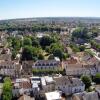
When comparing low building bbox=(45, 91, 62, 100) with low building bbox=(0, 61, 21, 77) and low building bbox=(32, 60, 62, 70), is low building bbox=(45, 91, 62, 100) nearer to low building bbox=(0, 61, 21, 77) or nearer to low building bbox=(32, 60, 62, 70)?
low building bbox=(0, 61, 21, 77)

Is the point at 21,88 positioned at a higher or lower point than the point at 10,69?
lower

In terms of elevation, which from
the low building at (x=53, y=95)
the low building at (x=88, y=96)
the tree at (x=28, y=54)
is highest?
the tree at (x=28, y=54)

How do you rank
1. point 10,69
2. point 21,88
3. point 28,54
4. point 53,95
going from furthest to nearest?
point 28,54 < point 10,69 < point 21,88 < point 53,95

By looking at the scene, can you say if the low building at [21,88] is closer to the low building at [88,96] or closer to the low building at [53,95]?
the low building at [53,95]

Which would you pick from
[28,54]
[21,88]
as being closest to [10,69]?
[21,88]

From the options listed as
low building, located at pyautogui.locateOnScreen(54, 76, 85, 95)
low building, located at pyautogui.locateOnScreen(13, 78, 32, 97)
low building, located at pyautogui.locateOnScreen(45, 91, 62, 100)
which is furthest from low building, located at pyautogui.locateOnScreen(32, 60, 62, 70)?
low building, located at pyautogui.locateOnScreen(45, 91, 62, 100)

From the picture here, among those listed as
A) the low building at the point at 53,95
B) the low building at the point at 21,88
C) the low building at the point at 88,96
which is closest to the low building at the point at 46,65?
the low building at the point at 21,88

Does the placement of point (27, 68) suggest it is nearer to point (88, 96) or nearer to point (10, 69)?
point (10, 69)

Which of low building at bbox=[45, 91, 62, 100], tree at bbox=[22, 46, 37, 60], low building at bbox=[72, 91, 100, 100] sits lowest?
low building at bbox=[45, 91, 62, 100]

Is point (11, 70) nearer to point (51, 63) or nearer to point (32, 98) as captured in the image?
point (51, 63)

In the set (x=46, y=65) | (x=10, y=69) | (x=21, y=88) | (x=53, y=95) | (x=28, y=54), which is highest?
(x=28, y=54)

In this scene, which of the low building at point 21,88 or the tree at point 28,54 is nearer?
the low building at point 21,88
